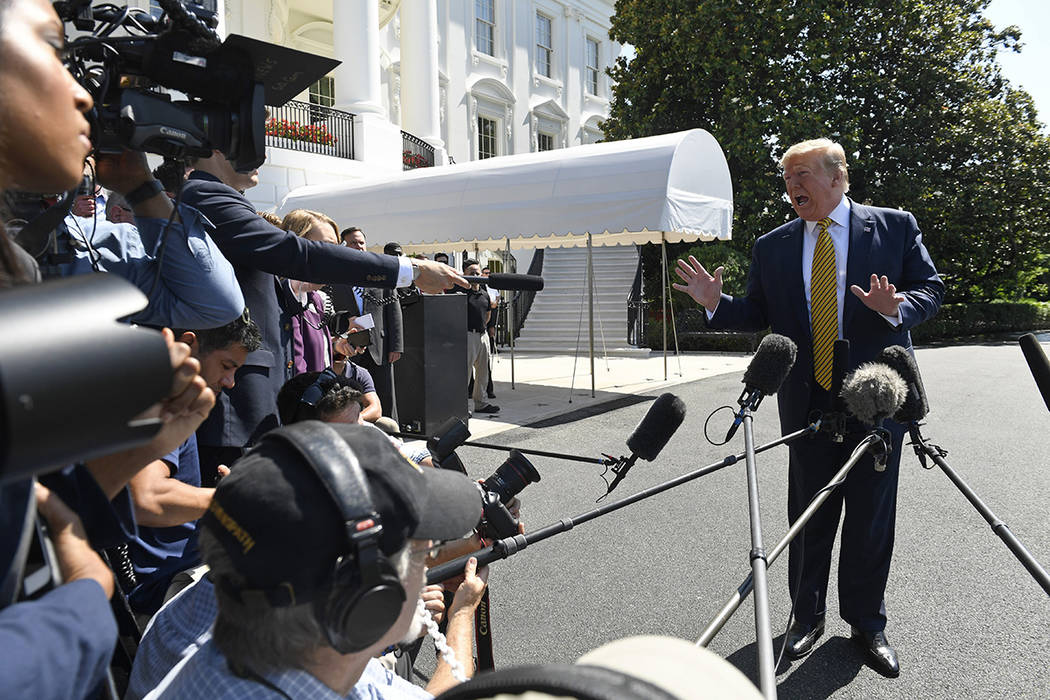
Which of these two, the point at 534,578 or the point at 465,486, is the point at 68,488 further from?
the point at 534,578

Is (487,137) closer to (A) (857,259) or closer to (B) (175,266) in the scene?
(A) (857,259)

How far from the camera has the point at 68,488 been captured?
3.00 feet

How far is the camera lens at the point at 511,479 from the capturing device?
1.96m

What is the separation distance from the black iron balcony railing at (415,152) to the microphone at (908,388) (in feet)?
55.7

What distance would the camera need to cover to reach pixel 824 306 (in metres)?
3.16

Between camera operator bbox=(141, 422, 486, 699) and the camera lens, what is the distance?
796 mm

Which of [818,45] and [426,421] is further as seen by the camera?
[818,45]

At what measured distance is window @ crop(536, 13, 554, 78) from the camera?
26.4 metres

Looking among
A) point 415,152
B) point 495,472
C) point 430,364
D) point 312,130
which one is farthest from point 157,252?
point 415,152

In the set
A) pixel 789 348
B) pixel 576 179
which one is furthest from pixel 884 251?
pixel 576 179

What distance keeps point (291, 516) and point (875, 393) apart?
215 cm

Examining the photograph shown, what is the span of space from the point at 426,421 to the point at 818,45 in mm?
17838

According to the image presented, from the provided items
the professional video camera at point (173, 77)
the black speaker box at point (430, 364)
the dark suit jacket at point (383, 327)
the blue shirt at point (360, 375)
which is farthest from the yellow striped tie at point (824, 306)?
the black speaker box at point (430, 364)

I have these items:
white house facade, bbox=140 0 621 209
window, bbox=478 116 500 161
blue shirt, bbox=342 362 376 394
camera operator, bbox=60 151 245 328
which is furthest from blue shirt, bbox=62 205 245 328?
window, bbox=478 116 500 161
